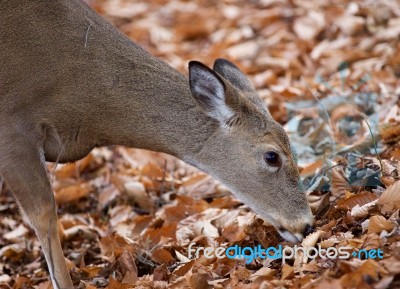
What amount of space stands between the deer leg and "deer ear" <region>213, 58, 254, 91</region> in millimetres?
1405

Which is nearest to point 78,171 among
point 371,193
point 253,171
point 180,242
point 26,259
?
point 26,259

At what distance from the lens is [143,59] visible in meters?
5.55

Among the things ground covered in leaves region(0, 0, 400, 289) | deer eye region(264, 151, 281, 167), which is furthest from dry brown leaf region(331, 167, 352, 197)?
deer eye region(264, 151, 281, 167)

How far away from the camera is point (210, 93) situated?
524cm

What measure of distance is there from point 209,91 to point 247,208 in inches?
47.2

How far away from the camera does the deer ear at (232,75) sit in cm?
574

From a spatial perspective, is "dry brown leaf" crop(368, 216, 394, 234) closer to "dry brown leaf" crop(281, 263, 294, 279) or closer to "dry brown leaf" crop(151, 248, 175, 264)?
"dry brown leaf" crop(281, 263, 294, 279)

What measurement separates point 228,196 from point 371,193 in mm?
1643

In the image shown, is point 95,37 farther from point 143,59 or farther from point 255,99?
point 255,99

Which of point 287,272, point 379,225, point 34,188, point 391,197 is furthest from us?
point 34,188

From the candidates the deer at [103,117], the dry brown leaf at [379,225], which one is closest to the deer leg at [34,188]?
the deer at [103,117]

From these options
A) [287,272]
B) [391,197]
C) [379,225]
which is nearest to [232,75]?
[391,197]

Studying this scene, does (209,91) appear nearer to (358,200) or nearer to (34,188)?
(358,200)

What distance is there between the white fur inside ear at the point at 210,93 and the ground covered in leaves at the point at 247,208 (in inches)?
29.5
